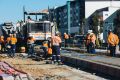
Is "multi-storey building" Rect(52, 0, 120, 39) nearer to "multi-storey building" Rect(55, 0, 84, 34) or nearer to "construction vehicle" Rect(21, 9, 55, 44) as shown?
"multi-storey building" Rect(55, 0, 84, 34)

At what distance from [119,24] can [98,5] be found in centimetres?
4313

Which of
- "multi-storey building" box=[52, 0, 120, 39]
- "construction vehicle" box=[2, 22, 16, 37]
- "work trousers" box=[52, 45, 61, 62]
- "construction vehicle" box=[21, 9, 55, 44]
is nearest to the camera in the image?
"work trousers" box=[52, 45, 61, 62]

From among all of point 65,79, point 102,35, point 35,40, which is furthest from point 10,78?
point 102,35

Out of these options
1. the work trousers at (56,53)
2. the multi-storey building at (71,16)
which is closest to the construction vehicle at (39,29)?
the work trousers at (56,53)

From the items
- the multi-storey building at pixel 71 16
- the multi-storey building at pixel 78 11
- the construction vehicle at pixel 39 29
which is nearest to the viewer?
the construction vehicle at pixel 39 29

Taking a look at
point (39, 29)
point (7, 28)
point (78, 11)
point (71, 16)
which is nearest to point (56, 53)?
point (39, 29)

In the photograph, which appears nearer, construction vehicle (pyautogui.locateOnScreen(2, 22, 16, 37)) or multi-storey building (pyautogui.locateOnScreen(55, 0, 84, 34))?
construction vehicle (pyautogui.locateOnScreen(2, 22, 16, 37))

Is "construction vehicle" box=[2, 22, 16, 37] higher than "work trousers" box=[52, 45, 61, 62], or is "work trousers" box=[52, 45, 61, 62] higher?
"construction vehicle" box=[2, 22, 16, 37]

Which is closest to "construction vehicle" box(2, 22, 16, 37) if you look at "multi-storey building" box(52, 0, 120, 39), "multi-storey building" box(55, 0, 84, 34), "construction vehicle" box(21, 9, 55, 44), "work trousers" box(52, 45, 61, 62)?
"construction vehicle" box(21, 9, 55, 44)

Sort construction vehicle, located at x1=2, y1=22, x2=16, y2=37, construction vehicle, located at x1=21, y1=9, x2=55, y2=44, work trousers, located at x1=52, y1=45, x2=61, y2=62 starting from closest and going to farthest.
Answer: work trousers, located at x1=52, y1=45, x2=61, y2=62, construction vehicle, located at x1=21, y1=9, x2=55, y2=44, construction vehicle, located at x1=2, y1=22, x2=16, y2=37

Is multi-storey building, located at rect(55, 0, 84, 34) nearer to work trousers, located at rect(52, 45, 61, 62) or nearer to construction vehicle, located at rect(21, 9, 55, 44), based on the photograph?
construction vehicle, located at rect(21, 9, 55, 44)

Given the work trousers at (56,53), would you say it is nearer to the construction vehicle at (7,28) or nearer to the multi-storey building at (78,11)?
the construction vehicle at (7,28)

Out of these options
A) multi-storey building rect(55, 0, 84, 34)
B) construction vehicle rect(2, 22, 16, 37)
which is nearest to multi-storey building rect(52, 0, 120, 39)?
multi-storey building rect(55, 0, 84, 34)

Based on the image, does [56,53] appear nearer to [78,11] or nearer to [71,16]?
[78,11]
